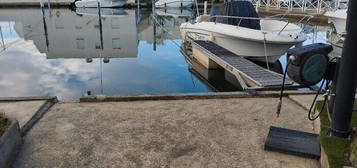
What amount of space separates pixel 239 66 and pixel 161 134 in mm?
6309

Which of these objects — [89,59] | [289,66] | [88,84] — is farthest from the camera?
[89,59]

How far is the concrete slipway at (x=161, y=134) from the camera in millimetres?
3752

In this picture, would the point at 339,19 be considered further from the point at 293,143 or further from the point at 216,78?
the point at 293,143

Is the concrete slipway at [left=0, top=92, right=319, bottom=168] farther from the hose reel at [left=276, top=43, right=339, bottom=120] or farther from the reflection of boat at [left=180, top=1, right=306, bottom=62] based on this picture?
the reflection of boat at [left=180, top=1, right=306, bottom=62]

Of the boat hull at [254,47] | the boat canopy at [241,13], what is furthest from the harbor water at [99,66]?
the boat canopy at [241,13]

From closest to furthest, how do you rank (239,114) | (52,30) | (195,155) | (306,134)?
(195,155)
(306,134)
(239,114)
(52,30)

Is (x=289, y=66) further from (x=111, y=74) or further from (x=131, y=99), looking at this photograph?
(x=111, y=74)

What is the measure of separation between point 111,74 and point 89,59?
8.95 feet

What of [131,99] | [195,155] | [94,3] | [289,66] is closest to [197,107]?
[131,99]

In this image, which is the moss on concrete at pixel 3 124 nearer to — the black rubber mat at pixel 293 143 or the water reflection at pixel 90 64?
the black rubber mat at pixel 293 143

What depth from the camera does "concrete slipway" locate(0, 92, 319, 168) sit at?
375 cm

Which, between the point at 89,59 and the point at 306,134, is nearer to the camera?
the point at 306,134

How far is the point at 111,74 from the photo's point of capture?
12.9 metres

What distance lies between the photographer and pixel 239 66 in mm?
10203
